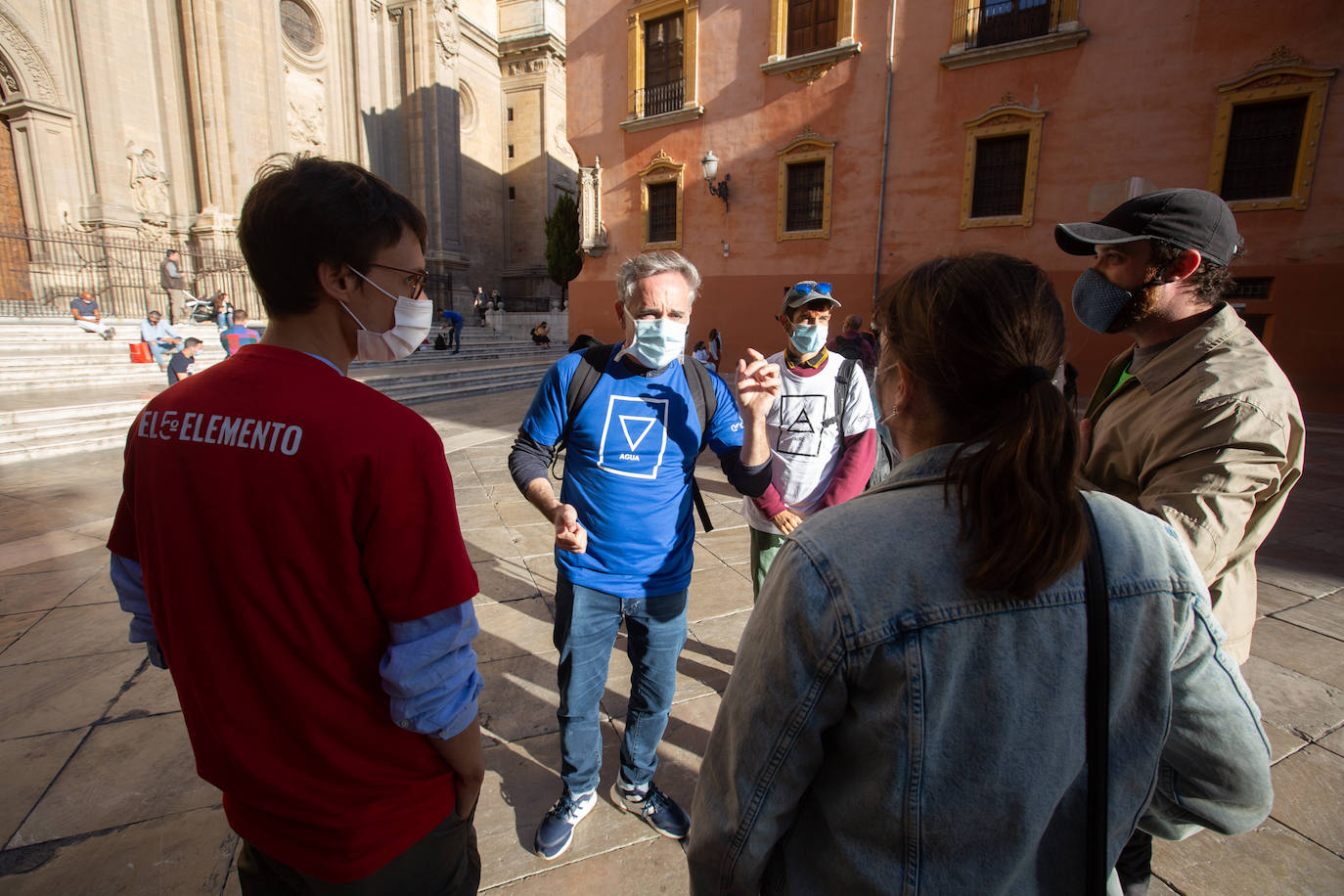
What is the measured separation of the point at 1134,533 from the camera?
898 mm

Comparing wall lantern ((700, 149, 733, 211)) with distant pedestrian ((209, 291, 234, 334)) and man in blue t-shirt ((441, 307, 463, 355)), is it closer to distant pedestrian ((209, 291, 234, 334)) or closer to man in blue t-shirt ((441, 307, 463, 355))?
man in blue t-shirt ((441, 307, 463, 355))

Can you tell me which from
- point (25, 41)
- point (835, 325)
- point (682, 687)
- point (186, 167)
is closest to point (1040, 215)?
point (835, 325)

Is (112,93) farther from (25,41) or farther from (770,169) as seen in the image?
(770,169)

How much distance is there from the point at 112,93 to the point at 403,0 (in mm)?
12395

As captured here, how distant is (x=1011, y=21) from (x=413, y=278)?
15436 millimetres

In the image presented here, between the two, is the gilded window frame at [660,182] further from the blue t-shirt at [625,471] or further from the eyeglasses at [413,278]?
the eyeglasses at [413,278]

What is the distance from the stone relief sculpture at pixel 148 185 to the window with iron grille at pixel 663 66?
12.9m

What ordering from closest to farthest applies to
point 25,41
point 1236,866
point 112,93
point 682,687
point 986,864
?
point 986,864
point 1236,866
point 682,687
point 25,41
point 112,93

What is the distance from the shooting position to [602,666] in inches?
86.0

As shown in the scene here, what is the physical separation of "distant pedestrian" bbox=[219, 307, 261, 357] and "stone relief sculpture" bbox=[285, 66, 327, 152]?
26.4 feet

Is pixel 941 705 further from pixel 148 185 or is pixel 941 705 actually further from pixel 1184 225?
pixel 148 185

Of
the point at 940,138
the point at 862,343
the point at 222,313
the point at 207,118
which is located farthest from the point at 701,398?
the point at 207,118

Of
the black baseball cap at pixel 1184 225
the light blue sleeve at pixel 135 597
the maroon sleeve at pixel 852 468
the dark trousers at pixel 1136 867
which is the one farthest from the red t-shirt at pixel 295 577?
the maroon sleeve at pixel 852 468

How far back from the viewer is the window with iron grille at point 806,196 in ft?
48.4
